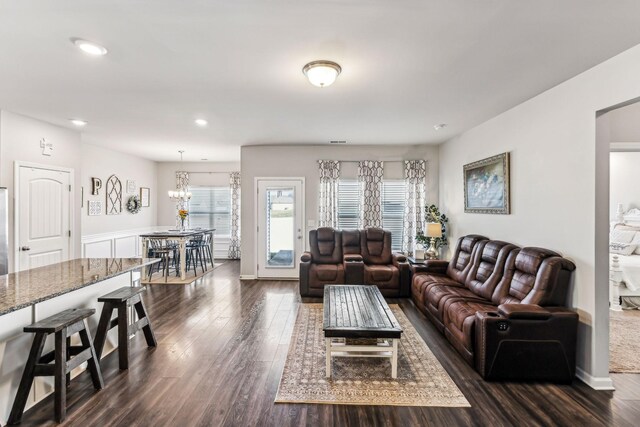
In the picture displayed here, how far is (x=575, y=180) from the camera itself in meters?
2.87

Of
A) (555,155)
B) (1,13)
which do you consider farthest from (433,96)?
(1,13)

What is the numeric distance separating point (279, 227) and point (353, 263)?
6.21ft

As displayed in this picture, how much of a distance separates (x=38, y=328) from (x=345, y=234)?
176 inches

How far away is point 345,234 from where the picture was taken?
5887 millimetres

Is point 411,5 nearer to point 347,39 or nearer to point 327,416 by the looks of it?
point 347,39

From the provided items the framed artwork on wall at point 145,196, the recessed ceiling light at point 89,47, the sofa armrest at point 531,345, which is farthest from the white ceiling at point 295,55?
the framed artwork on wall at point 145,196

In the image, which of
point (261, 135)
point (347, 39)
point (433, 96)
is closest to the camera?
point (347, 39)

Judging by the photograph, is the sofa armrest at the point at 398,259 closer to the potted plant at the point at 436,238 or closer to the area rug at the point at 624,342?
the potted plant at the point at 436,238

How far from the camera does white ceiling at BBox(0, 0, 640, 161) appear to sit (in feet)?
6.40

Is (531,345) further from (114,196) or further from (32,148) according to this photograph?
(114,196)

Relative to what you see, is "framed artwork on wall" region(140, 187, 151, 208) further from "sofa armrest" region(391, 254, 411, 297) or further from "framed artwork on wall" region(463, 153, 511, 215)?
"framed artwork on wall" region(463, 153, 511, 215)

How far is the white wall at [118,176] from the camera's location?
6.21 metres

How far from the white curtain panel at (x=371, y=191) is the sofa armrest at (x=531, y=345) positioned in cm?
374

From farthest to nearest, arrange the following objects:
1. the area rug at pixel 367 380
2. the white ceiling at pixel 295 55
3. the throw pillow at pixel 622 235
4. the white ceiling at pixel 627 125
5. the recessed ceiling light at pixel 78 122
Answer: the throw pillow at pixel 622 235, the recessed ceiling light at pixel 78 122, the white ceiling at pixel 627 125, the area rug at pixel 367 380, the white ceiling at pixel 295 55
